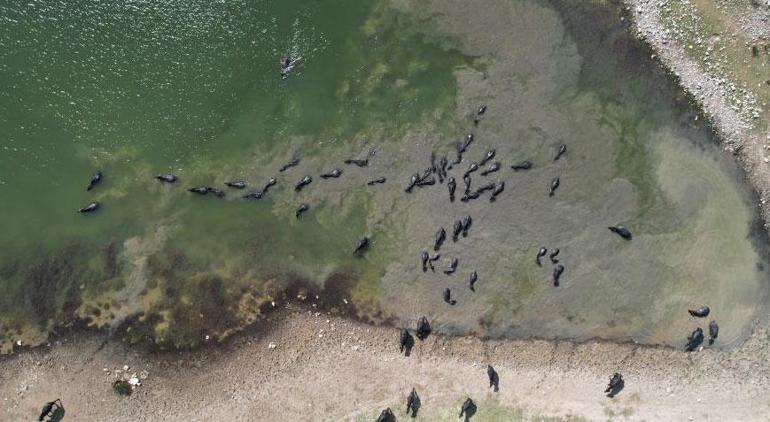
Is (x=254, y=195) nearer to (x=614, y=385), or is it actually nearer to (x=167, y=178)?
(x=167, y=178)

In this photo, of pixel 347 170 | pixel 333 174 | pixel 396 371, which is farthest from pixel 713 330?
pixel 333 174

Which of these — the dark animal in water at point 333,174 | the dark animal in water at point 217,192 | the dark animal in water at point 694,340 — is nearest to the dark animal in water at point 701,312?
the dark animal in water at point 694,340

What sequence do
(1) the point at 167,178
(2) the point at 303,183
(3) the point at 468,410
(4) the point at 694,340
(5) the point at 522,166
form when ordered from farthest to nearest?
(1) the point at 167,178, (2) the point at 303,183, (5) the point at 522,166, (4) the point at 694,340, (3) the point at 468,410

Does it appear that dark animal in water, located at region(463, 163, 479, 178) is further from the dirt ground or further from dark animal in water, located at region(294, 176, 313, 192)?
the dirt ground

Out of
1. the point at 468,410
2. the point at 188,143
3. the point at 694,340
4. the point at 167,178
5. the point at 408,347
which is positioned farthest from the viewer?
the point at 188,143

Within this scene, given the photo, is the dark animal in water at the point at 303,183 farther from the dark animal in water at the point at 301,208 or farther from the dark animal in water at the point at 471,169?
the dark animal in water at the point at 471,169

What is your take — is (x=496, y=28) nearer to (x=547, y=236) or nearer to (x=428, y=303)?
(x=547, y=236)

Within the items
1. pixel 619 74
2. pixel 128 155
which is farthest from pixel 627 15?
pixel 128 155
